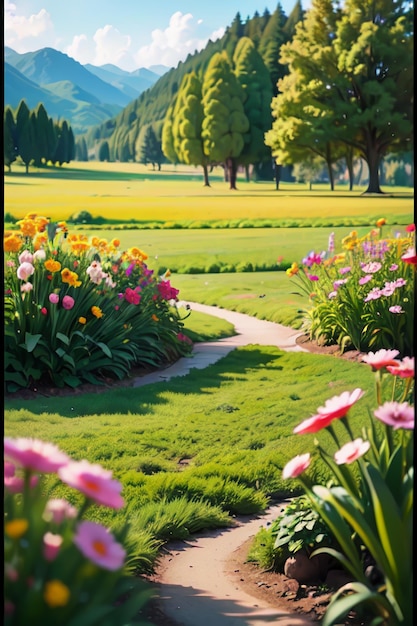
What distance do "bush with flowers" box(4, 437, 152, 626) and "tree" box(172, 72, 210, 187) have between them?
446 centimetres

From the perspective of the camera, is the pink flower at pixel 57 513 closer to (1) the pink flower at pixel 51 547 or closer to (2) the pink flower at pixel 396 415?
(1) the pink flower at pixel 51 547

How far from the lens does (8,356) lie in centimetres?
528

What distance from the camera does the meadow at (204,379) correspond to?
354cm

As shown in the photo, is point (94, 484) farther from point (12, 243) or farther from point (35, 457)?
point (12, 243)

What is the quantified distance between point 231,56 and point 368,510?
13.9 feet

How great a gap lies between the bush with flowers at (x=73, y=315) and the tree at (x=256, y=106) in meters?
1.17

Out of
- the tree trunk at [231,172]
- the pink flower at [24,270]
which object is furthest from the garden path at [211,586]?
the tree trunk at [231,172]

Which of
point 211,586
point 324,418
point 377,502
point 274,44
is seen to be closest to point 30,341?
point 274,44

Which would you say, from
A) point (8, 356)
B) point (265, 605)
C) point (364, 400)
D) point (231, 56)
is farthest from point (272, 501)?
point (231, 56)

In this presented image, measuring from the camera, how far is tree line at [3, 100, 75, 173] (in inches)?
211

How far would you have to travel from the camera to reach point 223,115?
5.65 meters

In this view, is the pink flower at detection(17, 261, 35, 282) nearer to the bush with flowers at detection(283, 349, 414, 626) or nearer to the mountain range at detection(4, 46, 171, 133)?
the mountain range at detection(4, 46, 171, 133)

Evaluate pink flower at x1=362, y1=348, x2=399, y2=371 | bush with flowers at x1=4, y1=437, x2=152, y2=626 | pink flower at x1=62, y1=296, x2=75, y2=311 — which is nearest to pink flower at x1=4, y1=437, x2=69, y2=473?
bush with flowers at x1=4, y1=437, x2=152, y2=626

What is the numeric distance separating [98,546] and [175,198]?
4.92m
